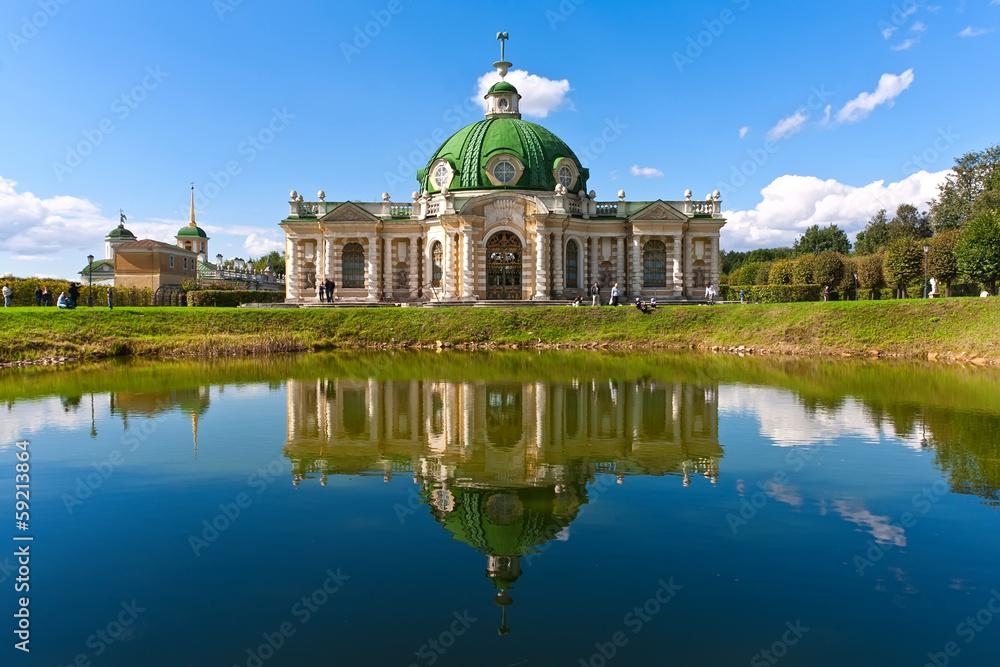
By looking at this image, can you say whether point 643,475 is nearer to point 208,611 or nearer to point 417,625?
point 417,625

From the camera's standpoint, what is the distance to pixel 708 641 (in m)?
6.28

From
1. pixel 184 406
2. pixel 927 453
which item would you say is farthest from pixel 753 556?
pixel 184 406

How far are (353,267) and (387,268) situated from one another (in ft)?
8.80

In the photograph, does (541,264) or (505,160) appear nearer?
(541,264)

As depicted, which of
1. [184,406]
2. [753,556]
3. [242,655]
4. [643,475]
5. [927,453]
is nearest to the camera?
[242,655]

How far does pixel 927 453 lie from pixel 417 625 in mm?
10545

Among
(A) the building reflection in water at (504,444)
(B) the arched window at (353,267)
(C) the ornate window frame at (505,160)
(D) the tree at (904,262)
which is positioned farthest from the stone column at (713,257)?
(A) the building reflection in water at (504,444)

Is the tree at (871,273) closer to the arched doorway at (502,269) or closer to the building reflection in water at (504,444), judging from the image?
the arched doorway at (502,269)

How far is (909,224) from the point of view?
83.1 m

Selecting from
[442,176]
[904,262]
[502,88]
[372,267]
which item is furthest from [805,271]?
[372,267]

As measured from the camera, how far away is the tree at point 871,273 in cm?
6821

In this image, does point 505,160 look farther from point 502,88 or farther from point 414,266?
point 414,266

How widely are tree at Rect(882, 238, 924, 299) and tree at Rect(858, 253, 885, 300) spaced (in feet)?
27.4

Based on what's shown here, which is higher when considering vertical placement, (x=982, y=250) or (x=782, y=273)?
(x=782, y=273)
